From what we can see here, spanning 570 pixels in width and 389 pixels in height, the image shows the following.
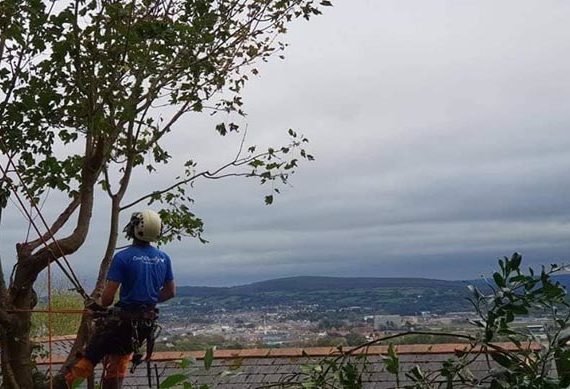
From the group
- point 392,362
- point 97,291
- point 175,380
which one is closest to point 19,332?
point 97,291

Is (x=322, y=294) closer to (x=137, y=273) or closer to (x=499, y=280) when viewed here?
(x=137, y=273)

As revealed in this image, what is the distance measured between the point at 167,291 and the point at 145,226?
0.66 m

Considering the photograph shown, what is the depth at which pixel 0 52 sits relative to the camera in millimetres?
7027

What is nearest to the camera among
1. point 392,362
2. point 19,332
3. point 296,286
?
point 392,362

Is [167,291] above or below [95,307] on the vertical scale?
above

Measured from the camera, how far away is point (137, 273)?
6.21m

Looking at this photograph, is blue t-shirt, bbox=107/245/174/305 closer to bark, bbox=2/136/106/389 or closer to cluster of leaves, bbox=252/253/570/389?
bark, bbox=2/136/106/389

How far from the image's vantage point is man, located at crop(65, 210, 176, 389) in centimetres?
620

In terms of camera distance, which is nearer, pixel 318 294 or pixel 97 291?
pixel 97 291

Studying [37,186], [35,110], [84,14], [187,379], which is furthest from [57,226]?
[187,379]

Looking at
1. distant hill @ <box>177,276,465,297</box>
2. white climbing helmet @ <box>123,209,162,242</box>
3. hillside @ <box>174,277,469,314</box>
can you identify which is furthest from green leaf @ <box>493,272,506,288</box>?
distant hill @ <box>177,276,465,297</box>

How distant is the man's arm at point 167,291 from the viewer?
6559 mm

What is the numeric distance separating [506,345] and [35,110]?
4345 mm

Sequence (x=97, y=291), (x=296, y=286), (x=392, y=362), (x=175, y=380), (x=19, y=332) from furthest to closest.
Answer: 1. (x=296, y=286)
2. (x=97, y=291)
3. (x=19, y=332)
4. (x=392, y=362)
5. (x=175, y=380)
